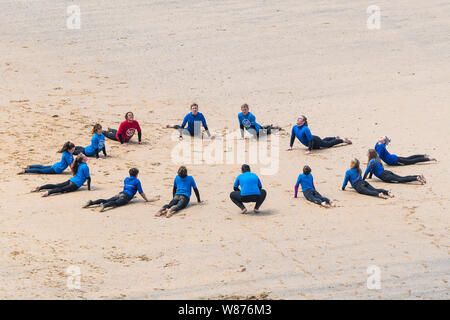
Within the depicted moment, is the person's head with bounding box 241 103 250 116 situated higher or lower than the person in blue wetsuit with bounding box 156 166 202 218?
higher

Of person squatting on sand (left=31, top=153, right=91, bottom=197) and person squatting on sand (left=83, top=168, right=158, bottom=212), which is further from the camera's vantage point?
person squatting on sand (left=31, top=153, right=91, bottom=197)

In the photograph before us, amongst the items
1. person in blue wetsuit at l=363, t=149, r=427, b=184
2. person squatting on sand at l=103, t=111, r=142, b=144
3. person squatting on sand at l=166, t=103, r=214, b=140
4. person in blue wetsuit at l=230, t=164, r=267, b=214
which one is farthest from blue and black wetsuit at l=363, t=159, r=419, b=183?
person squatting on sand at l=103, t=111, r=142, b=144

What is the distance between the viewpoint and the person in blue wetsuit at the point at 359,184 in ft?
52.4

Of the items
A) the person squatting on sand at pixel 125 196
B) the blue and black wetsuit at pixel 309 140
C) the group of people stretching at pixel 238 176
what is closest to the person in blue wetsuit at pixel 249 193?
the group of people stretching at pixel 238 176

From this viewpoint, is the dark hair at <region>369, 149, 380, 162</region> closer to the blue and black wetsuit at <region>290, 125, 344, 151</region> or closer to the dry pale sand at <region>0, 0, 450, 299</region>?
the dry pale sand at <region>0, 0, 450, 299</region>

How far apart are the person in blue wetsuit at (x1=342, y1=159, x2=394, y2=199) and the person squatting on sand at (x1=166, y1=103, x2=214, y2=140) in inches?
250

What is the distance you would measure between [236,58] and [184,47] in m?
2.62

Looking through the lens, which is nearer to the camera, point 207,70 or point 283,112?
point 283,112

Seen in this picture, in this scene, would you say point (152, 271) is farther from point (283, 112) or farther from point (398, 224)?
point (283, 112)

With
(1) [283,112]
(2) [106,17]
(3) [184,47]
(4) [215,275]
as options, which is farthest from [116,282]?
(2) [106,17]

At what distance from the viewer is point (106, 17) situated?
1303 inches

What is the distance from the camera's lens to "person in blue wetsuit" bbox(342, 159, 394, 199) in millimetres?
15977

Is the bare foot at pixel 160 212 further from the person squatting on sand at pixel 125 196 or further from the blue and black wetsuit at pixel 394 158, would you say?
the blue and black wetsuit at pixel 394 158

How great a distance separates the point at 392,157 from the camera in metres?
18.3
